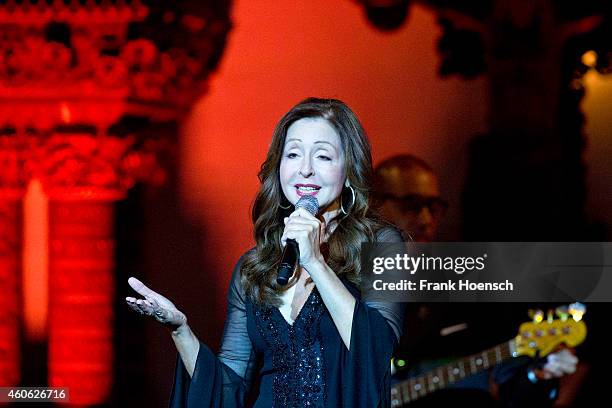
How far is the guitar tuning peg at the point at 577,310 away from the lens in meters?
3.54

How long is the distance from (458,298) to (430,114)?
0.72 meters

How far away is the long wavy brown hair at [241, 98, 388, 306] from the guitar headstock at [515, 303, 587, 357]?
1358 mm

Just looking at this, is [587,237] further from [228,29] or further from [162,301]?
[162,301]

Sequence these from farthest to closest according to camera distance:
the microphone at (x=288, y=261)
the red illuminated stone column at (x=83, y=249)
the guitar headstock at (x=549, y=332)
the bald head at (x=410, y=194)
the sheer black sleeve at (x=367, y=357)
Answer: the red illuminated stone column at (x=83, y=249) < the bald head at (x=410, y=194) < the guitar headstock at (x=549, y=332) < the sheer black sleeve at (x=367, y=357) < the microphone at (x=288, y=261)

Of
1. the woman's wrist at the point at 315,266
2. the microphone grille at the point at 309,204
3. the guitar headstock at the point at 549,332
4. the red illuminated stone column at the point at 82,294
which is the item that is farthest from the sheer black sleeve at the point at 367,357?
the red illuminated stone column at the point at 82,294

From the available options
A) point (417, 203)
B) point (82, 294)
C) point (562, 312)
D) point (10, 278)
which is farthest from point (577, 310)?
point (10, 278)

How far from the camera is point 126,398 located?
3.90m

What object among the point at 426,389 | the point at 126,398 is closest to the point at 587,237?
the point at 426,389

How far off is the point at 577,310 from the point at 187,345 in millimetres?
1786

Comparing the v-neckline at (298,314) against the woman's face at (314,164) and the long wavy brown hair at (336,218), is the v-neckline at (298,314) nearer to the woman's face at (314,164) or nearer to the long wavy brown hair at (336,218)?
the long wavy brown hair at (336,218)

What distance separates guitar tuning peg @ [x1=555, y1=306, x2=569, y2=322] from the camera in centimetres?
352

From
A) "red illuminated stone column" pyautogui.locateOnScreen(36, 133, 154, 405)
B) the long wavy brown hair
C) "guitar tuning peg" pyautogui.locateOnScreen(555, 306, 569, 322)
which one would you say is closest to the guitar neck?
"guitar tuning peg" pyautogui.locateOnScreen(555, 306, 569, 322)

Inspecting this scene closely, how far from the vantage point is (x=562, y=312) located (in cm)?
354

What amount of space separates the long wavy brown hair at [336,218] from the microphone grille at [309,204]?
105 mm
